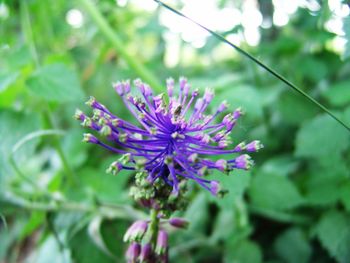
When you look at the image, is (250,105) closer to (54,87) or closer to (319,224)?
(319,224)

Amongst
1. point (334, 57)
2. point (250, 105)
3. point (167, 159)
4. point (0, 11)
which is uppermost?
point (0, 11)

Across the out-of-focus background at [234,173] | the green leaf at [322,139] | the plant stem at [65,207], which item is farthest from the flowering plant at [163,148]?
the green leaf at [322,139]

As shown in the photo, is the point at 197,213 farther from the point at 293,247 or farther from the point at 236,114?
the point at 236,114

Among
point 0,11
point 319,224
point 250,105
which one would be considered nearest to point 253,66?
point 250,105

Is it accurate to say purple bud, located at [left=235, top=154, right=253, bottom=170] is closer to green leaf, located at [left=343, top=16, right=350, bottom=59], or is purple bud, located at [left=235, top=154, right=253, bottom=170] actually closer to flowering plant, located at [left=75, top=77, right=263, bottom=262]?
flowering plant, located at [left=75, top=77, right=263, bottom=262]

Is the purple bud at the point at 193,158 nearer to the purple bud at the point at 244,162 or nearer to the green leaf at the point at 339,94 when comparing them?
the purple bud at the point at 244,162

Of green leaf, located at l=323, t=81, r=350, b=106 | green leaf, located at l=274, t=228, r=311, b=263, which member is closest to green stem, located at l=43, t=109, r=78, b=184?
green leaf, located at l=274, t=228, r=311, b=263
